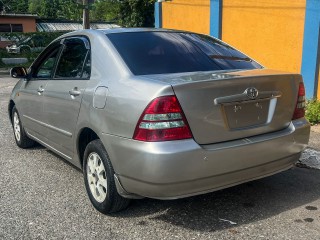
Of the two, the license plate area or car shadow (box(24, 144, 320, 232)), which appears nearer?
the license plate area

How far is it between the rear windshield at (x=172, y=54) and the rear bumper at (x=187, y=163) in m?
0.75

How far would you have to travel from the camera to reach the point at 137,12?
27938 mm

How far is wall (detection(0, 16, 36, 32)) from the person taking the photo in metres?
40.5

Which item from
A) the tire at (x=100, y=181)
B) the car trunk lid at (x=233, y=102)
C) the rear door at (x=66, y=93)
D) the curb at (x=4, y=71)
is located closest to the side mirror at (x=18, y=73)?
the rear door at (x=66, y=93)

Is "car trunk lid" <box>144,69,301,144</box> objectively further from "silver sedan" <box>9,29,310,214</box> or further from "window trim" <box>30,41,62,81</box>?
"window trim" <box>30,41,62,81</box>

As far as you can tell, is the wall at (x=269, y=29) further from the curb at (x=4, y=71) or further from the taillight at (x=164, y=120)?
the curb at (x=4, y=71)

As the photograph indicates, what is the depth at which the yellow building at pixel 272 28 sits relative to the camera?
24.2ft

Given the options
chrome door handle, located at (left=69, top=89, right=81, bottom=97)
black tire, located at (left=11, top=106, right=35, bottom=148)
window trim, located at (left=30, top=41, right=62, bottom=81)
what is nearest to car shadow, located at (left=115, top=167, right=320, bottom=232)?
chrome door handle, located at (left=69, top=89, right=81, bottom=97)

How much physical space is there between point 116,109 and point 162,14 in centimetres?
1025

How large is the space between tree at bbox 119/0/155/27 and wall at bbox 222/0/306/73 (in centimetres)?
1883

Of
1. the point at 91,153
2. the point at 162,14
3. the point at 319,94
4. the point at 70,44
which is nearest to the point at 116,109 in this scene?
the point at 91,153

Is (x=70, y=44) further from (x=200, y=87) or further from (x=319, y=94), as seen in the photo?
(x=319, y=94)

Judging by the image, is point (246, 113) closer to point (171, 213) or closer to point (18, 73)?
point (171, 213)

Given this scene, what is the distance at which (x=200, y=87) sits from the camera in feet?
9.98
